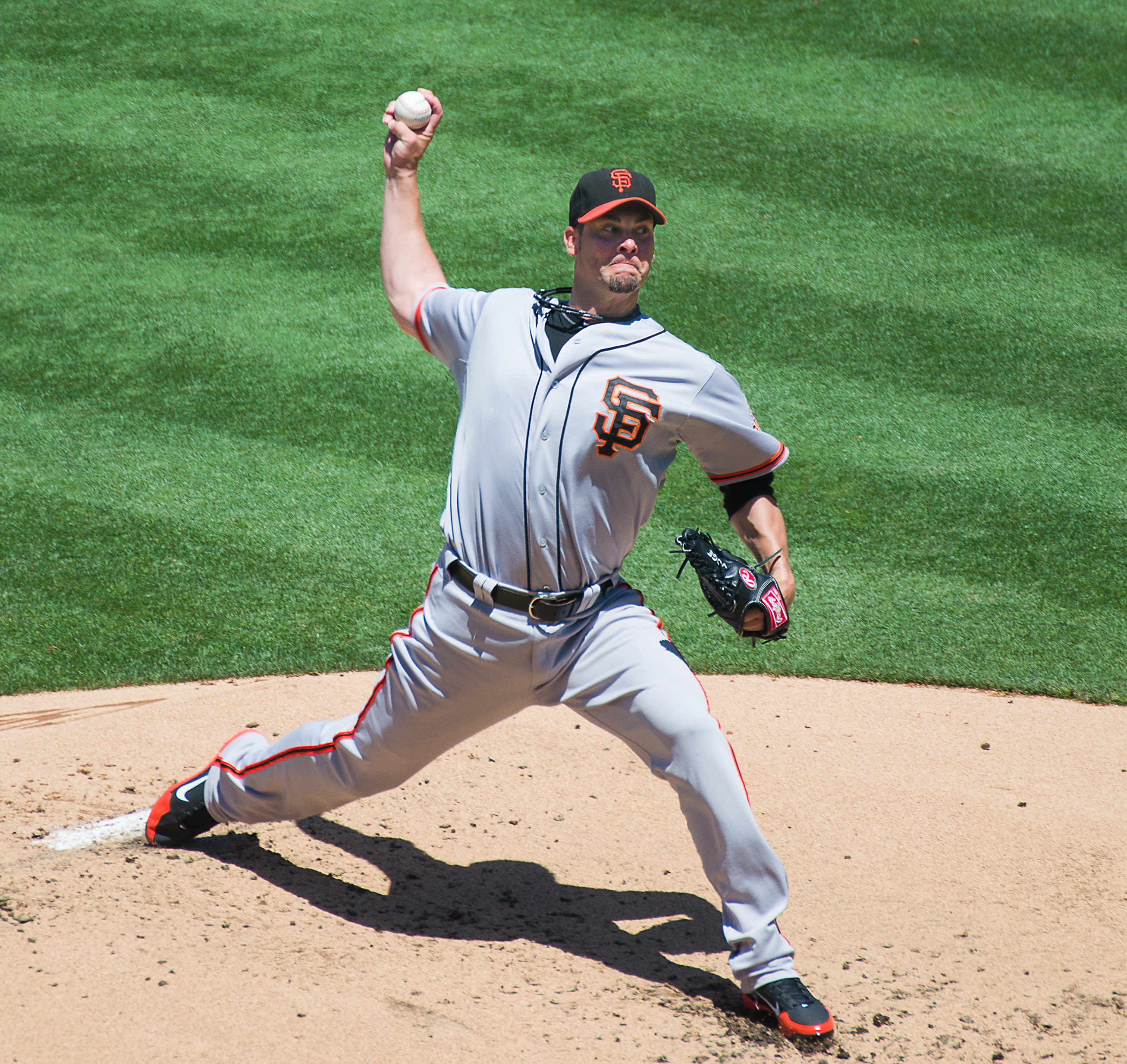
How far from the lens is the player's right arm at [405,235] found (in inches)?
128

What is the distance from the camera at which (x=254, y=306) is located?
769cm

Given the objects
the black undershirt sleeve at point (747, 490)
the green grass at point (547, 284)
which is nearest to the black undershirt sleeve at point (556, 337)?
the black undershirt sleeve at point (747, 490)

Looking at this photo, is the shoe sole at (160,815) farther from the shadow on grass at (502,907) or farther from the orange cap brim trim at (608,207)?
the orange cap brim trim at (608,207)

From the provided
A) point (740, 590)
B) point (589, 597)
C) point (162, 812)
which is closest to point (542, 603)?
point (589, 597)

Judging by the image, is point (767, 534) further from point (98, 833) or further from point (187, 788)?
point (98, 833)

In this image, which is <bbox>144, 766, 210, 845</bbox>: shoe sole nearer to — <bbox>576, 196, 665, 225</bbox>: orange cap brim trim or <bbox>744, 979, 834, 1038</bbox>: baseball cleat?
<bbox>744, 979, 834, 1038</bbox>: baseball cleat

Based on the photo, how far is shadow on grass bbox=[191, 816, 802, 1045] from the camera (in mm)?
3234

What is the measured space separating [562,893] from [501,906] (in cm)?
19

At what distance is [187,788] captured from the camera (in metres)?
3.46

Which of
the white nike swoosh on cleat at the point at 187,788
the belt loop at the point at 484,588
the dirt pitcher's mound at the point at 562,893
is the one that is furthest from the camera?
the white nike swoosh on cleat at the point at 187,788

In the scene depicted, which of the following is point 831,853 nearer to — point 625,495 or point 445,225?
point 625,495

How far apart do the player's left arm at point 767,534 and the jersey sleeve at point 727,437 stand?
7 cm

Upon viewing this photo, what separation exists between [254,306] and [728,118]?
4030 millimetres

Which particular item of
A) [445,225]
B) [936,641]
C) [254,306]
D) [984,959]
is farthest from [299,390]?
[984,959]
